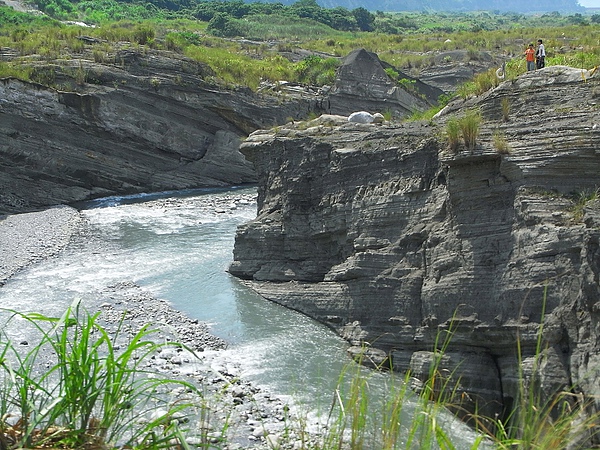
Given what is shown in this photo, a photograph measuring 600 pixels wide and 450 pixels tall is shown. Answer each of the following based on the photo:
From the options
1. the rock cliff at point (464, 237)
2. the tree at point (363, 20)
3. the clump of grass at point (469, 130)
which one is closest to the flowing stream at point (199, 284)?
the rock cliff at point (464, 237)

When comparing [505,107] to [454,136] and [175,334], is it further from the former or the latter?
[175,334]

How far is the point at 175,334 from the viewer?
4.62 metres

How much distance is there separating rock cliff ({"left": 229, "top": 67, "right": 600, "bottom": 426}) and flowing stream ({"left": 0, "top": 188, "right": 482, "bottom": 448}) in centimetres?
84

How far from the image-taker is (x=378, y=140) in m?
16.3

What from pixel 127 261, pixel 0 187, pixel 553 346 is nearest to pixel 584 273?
pixel 553 346

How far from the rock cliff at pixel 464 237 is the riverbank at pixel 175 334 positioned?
92.0 inches

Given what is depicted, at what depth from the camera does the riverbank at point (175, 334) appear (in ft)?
27.7

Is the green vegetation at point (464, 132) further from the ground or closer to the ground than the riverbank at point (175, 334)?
further from the ground

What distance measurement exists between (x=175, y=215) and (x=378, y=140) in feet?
41.0

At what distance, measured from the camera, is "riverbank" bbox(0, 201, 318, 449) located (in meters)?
8.45

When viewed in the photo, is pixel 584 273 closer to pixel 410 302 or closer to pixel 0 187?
pixel 410 302

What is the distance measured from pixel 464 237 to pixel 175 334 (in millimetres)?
9064

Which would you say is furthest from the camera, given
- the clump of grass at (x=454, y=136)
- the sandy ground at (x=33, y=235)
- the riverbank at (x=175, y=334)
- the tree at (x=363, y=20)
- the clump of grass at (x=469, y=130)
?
the tree at (x=363, y=20)

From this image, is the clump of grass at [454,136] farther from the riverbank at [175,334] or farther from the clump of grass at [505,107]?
the riverbank at [175,334]
